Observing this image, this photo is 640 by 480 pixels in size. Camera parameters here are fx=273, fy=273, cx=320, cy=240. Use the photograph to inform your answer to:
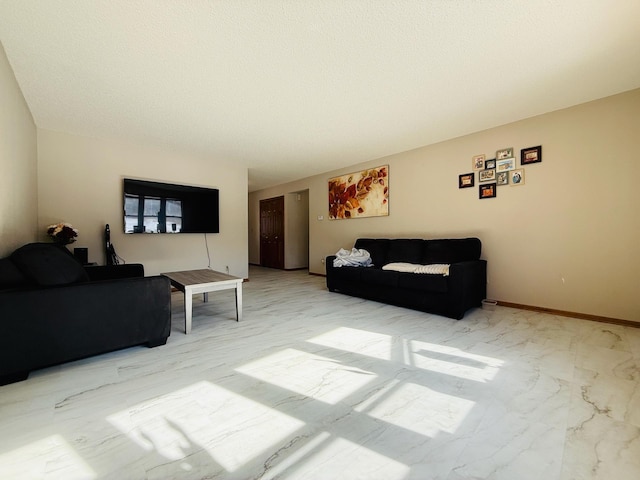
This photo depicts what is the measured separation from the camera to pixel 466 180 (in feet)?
13.1

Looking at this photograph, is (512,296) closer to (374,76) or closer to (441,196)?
(441,196)

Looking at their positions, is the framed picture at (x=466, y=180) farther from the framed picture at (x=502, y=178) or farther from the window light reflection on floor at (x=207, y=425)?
the window light reflection on floor at (x=207, y=425)

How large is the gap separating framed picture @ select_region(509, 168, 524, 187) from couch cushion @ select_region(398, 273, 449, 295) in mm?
1661

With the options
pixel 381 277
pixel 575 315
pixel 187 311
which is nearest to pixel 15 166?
pixel 187 311

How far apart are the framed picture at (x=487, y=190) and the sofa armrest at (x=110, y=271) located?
14.9 ft

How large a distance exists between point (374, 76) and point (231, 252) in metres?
4.21

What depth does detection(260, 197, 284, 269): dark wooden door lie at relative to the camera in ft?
25.0

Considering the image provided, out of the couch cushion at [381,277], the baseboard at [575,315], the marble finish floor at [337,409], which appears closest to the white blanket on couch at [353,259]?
the couch cushion at [381,277]

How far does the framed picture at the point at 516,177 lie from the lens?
137 inches

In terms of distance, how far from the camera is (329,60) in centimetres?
228

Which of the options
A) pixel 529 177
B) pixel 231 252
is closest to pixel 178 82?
pixel 231 252

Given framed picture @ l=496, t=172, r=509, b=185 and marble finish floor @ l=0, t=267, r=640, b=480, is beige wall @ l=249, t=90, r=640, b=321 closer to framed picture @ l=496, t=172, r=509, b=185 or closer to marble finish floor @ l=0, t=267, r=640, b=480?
framed picture @ l=496, t=172, r=509, b=185

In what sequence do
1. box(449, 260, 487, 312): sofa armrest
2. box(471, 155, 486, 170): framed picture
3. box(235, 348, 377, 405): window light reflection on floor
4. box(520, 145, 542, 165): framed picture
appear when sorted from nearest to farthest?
box(235, 348, 377, 405): window light reflection on floor → box(449, 260, 487, 312): sofa armrest → box(520, 145, 542, 165): framed picture → box(471, 155, 486, 170): framed picture

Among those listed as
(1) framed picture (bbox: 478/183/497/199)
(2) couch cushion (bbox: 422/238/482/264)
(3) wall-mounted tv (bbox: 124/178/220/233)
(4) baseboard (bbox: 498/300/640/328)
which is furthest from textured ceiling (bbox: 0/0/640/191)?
(4) baseboard (bbox: 498/300/640/328)
